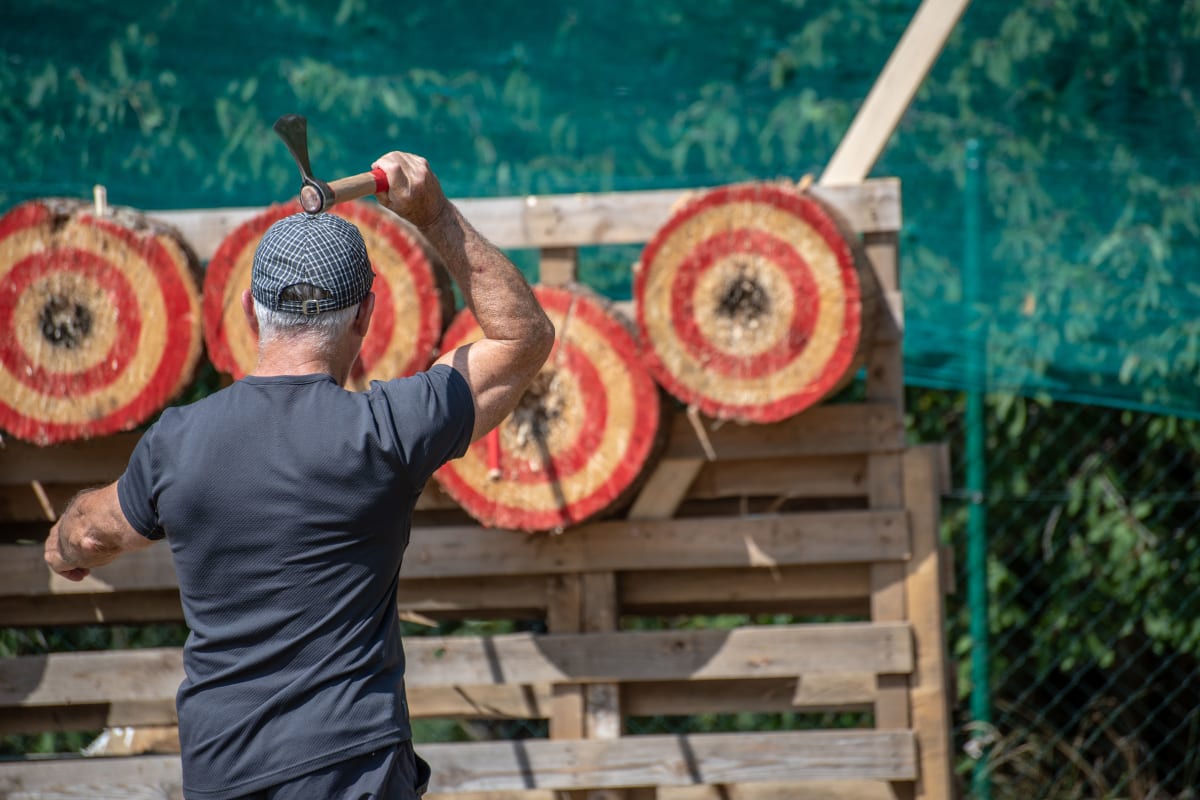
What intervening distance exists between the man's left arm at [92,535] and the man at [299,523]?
50mm

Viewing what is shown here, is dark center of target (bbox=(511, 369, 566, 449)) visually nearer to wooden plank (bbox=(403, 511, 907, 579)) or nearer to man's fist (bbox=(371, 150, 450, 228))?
wooden plank (bbox=(403, 511, 907, 579))

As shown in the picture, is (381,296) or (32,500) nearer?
(381,296)

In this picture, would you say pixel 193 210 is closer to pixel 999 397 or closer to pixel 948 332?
pixel 948 332

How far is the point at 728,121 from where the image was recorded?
146 inches

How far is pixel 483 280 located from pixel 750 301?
1314 mm

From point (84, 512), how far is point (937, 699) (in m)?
2.14

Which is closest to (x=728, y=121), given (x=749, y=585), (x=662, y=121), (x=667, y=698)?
(x=662, y=121)

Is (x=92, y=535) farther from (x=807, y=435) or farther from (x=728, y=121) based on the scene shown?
(x=728, y=121)

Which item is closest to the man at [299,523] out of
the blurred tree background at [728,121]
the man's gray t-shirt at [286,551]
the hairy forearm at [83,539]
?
the man's gray t-shirt at [286,551]

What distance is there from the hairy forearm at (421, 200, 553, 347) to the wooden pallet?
1.38 meters

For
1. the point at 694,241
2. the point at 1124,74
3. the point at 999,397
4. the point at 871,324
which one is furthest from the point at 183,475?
the point at 1124,74

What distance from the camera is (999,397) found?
12.7 feet

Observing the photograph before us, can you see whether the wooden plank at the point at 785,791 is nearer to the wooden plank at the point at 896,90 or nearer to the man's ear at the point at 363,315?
the wooden plank at the point at 896,90

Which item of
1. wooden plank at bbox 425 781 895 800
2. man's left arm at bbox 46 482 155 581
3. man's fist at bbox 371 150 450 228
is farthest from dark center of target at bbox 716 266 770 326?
man's left arm at bbox 46 482 155 581
